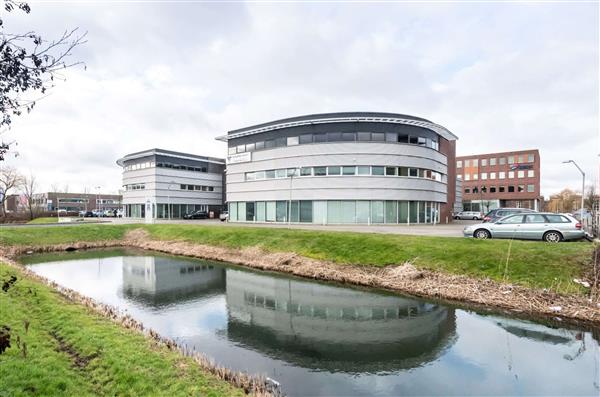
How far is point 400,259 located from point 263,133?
30195 millimetres

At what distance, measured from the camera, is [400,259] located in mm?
17703

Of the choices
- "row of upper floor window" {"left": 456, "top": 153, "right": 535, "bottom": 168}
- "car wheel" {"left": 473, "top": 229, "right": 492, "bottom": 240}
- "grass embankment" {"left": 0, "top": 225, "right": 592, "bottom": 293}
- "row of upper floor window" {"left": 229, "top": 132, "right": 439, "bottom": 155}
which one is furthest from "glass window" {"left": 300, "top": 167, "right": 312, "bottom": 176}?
"row of upper floor window" {"left": 456, "top": 153, "right": 535, "bottom": 168}

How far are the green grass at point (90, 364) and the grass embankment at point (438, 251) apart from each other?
1233 centimetres

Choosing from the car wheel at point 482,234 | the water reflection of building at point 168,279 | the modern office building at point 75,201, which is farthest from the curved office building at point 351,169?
the modern office building at point 75,201

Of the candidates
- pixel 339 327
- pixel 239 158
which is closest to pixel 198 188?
pixel 239 158

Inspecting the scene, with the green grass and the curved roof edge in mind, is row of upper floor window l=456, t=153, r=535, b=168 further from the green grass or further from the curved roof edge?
the green grass

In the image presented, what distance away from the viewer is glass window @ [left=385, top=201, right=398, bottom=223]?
38.1 metres

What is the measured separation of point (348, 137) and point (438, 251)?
2314 cm

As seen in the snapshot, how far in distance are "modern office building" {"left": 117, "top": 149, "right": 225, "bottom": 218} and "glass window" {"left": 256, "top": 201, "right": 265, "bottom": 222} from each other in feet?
64.8

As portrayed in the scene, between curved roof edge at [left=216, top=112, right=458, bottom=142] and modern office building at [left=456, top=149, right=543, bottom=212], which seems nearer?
curved roof edge at [left=216, top=112, right=458, bottom=142]

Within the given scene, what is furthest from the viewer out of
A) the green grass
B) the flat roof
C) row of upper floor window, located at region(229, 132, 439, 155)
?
the flat roof

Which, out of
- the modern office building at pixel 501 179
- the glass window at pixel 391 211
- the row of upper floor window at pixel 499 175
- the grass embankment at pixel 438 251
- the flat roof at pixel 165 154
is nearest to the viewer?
the grass embankment at pixel 438 251

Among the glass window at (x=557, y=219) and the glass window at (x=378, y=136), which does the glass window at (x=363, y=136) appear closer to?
the glass window at (x=378, y=136)

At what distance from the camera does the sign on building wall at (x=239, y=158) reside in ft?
149
